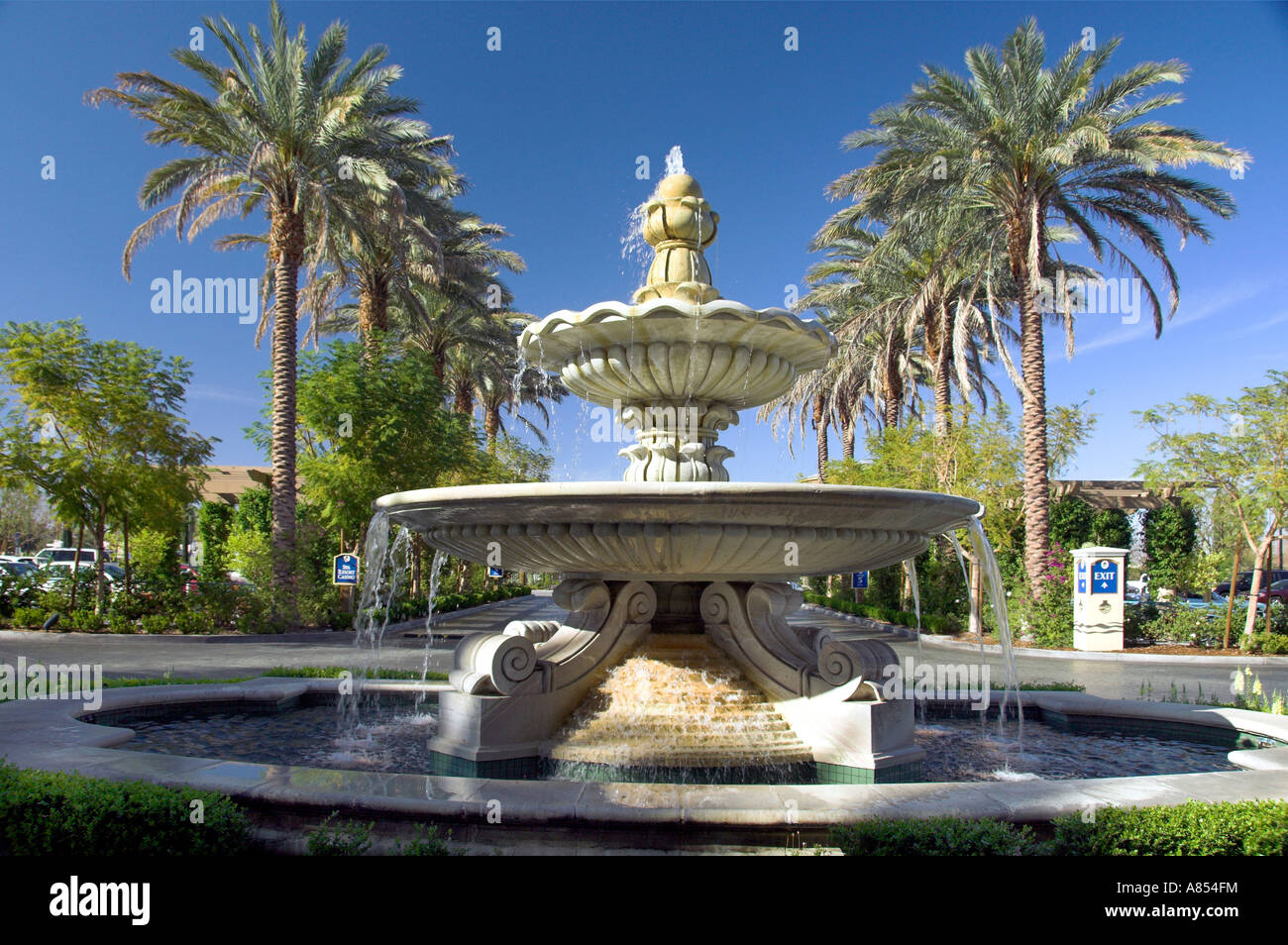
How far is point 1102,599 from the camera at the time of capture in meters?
17.9

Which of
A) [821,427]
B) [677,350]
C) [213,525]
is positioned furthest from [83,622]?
[821,427]

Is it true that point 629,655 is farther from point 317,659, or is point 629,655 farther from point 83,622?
point 83,622

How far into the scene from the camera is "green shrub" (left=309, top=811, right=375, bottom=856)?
3.55 meters

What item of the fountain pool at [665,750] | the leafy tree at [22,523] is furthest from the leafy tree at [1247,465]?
the leafy tree at [22,523]

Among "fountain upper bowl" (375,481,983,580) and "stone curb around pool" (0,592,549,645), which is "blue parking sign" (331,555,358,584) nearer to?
"stone curb around pool" (0,592,549,645)

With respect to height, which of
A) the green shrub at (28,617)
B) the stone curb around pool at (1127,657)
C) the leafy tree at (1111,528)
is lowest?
the stone curb around pool at (1127,657)

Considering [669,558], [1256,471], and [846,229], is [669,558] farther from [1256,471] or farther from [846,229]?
[846,229]

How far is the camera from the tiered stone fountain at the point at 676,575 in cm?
546

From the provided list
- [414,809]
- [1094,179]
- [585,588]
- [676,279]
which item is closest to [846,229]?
[1094,179]

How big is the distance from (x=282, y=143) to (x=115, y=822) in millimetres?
18070

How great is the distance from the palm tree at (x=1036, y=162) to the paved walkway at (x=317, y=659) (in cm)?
410

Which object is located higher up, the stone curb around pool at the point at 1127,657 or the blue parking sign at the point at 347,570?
the blue parking sign at the point at 347,570

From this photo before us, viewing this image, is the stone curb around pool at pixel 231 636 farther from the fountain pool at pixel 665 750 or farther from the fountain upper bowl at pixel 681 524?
the fountain upper bowl at pixel 681 524

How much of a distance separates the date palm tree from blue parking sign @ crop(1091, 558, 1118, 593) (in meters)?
17.1
